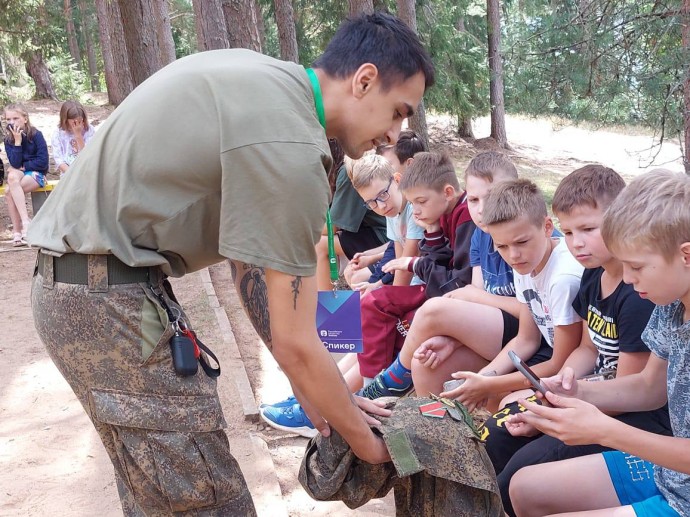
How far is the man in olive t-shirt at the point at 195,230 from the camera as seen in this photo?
169cm

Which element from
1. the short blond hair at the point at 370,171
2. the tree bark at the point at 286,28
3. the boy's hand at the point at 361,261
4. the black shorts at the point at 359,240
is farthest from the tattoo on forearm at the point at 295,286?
the tree bark at the point at 286,28

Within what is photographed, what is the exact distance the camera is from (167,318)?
1921 mm

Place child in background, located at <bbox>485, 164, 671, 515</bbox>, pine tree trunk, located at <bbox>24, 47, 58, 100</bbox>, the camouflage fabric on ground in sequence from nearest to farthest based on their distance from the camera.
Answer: the camouflage fabric on ground → child in background, located at <bbox>485, 164, 671, 515</bbox> → pine tree trunk, located at <bbox>24, 47, 58, 100</bbox>

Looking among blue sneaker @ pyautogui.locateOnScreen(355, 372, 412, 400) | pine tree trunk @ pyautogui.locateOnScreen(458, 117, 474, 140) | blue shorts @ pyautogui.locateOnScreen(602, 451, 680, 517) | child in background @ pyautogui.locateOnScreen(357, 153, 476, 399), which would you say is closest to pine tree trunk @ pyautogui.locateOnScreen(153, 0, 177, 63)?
pine tree trunk @ pyautogui.locateOnScreen(458, 117, 474, 140)

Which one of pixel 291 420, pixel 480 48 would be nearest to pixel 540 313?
pixel 291 420

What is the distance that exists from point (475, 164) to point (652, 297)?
1.94 metres

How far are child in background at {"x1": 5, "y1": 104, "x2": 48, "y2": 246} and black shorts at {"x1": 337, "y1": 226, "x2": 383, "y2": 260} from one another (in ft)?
16.6

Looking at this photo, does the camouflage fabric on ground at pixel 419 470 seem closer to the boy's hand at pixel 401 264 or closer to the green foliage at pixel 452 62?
the boy's hand at pixel 401 264

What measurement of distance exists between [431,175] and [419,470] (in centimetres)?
214

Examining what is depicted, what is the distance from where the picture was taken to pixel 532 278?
309 centimetres

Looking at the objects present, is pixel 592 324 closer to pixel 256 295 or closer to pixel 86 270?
pixel 256 295

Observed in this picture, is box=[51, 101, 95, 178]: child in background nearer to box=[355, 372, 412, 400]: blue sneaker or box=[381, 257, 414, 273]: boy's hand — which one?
box=[381, 257, 414, 273]: boy's hand

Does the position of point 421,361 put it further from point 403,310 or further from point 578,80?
point 578,80

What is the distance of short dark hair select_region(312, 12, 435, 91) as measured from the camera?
6.35ft
